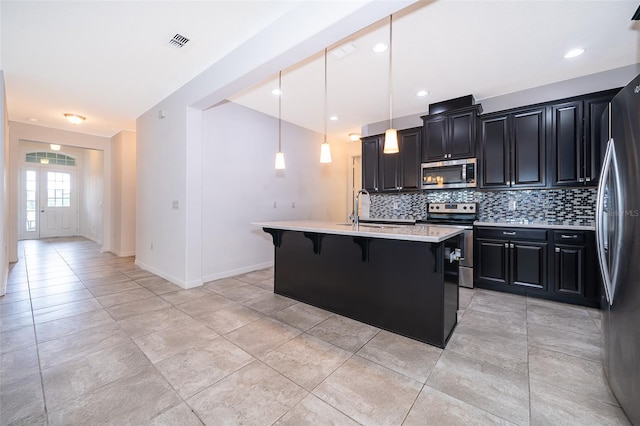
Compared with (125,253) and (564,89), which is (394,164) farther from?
(125,253)

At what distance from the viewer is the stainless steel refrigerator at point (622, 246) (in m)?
1.34

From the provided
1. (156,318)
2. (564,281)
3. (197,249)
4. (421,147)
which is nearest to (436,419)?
(156,318)

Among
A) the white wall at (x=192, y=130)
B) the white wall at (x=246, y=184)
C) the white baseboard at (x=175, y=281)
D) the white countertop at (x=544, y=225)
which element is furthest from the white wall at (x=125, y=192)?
the white countertop at (x=544, y=225)

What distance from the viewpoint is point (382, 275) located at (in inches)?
98.0

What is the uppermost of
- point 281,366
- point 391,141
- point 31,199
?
point 391,141

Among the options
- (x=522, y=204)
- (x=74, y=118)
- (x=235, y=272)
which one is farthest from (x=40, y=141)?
(x=522, y=204)

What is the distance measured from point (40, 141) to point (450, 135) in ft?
25.9

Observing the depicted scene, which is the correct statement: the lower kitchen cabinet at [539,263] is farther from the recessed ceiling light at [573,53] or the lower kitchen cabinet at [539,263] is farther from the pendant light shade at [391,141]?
the pendant light shade at [391,141]

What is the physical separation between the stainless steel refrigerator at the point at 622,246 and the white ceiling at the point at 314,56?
125 centimetres

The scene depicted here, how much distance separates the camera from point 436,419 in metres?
1.42

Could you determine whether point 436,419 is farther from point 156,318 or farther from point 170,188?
point 170,188

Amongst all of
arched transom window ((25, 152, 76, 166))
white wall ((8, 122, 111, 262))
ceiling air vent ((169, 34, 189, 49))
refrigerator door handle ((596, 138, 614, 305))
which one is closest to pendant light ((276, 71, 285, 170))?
ceiling air vent ((169, 34, 189, 49))

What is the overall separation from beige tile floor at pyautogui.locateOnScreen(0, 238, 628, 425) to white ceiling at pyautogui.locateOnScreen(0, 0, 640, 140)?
9.05 ft

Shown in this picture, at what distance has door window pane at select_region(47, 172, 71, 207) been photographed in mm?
8531
